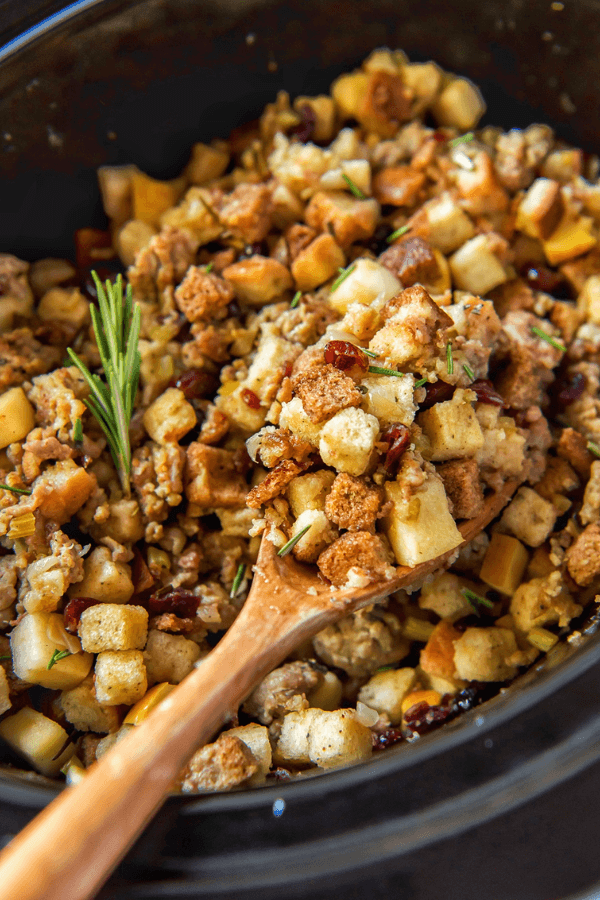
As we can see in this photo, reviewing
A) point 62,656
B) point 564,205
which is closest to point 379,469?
point 62,656

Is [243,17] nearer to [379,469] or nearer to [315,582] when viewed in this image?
[379,469]

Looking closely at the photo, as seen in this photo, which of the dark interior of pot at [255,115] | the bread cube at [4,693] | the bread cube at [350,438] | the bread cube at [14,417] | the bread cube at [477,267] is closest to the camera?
the dark interior of pot at [255,115]

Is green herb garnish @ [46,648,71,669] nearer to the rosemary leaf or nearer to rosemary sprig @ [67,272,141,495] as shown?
rosemary sprig @ [67,272,141,495]

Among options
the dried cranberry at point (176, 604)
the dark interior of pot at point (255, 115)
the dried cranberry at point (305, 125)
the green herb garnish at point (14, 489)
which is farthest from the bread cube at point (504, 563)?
the dried cranberry at point (305, 125)

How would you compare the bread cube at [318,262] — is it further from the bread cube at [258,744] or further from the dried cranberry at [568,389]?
the bread cube at [258,744]

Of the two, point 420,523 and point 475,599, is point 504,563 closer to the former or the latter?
point 475,599
